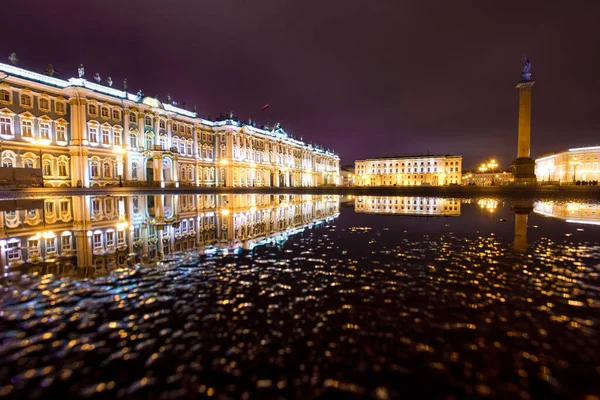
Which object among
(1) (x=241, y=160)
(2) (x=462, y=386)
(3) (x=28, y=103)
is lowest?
(2) (x=462, y=386)

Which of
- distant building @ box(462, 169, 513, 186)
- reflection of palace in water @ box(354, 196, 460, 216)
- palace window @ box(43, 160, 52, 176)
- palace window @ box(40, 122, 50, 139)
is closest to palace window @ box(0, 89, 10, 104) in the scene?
palace window @ box(40, 122, 50, 139)

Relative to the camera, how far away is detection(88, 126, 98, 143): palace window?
41500mm

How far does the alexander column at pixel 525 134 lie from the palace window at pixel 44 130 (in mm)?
61763

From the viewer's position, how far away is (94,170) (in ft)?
137

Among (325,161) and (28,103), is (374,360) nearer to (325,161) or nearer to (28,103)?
(28,103)

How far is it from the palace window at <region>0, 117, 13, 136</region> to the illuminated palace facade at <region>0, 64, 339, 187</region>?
8 cm

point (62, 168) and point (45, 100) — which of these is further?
point (62, 168)

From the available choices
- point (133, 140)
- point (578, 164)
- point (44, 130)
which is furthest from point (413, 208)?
point (578, 164)

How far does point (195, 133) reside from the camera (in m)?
60.3

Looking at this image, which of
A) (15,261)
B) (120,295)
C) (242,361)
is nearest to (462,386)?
(242,361)

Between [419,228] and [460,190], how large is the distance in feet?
105

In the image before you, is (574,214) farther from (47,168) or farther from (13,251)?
(47,168)

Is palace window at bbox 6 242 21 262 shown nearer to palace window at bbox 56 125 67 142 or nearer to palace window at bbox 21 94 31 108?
palace window at bbox 21 94 31 108

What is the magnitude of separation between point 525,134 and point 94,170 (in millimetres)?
59711
